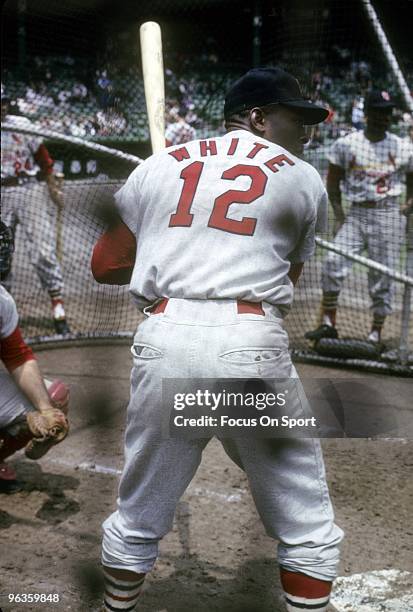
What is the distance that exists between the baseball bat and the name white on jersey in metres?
0.86

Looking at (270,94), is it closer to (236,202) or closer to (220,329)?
(236,202)

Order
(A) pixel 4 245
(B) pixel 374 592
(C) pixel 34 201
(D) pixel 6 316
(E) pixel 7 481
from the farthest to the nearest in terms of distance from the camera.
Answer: (C) pixel 34 201 < (E) pixel 7 481 < (A) pixel 4 245 < (D) pixel 6 316 < (B) pixel 374 592

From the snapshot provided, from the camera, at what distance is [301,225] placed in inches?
82.7

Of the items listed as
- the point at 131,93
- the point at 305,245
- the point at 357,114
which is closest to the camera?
the point at 305,245

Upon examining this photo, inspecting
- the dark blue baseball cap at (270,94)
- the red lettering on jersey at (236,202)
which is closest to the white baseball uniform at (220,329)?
the red lettering on jersey at (236,202)

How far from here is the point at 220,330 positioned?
1.96m

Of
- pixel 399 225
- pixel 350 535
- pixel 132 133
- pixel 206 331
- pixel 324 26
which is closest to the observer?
pixel 206 331

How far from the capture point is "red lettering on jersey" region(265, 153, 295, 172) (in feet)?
6.73

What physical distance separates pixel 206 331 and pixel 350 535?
1387 millimetres

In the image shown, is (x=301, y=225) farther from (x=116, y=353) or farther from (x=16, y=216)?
(x=16, y=216)

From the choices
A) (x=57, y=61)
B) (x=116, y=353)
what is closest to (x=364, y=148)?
(x=116, y=353)

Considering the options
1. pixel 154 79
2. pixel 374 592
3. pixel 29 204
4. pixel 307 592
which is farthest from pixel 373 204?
pixel 307 592

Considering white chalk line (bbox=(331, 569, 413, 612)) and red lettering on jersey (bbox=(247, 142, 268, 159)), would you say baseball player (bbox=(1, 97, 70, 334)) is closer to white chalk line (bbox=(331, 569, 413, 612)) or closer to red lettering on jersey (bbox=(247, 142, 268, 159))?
white chalk line (bbox=(331, 569, 413, 612))

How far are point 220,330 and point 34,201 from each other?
445 cm
